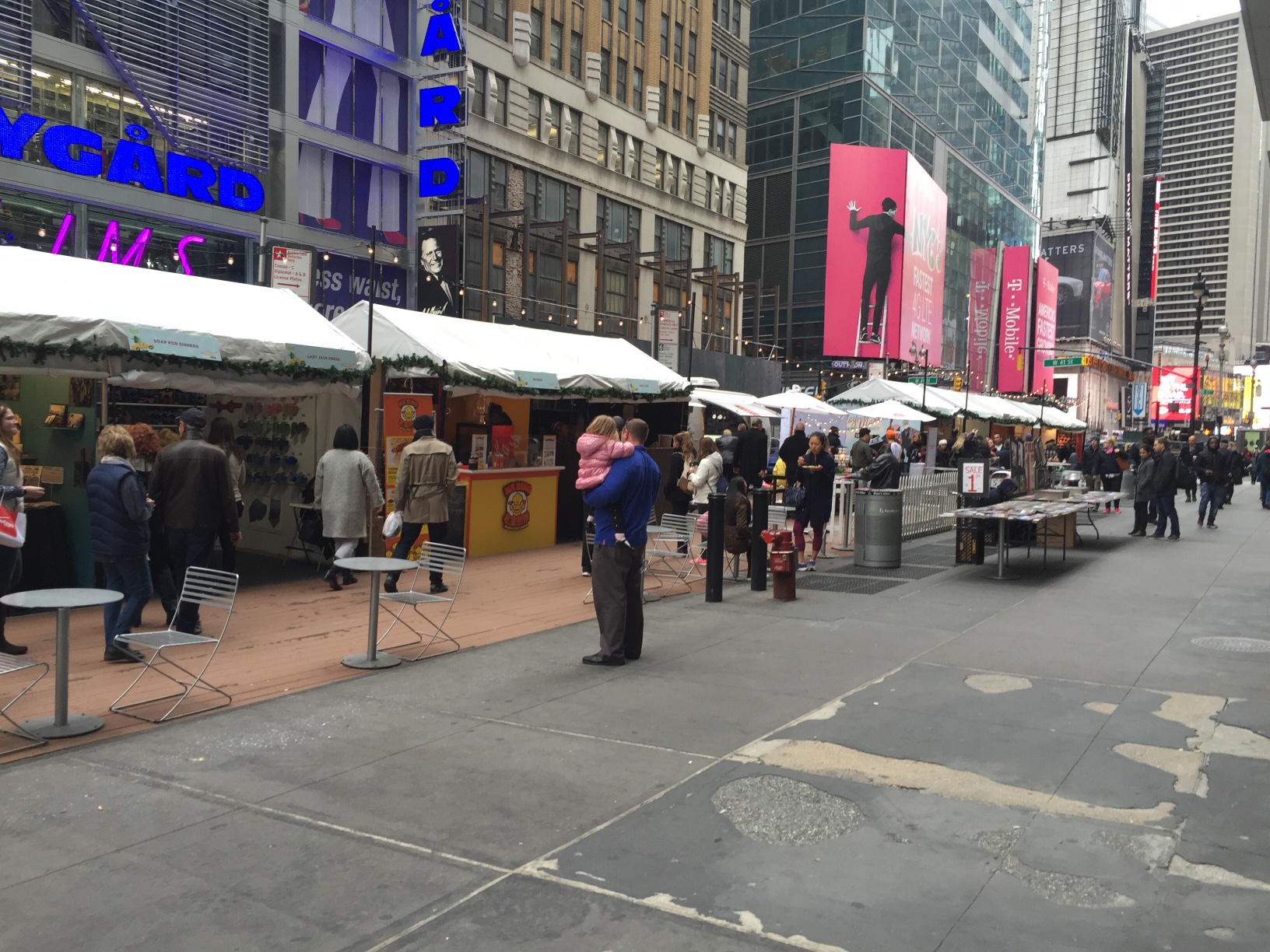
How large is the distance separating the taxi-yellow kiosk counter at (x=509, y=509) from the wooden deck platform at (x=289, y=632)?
3.03 ft

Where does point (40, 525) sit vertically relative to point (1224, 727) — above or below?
above

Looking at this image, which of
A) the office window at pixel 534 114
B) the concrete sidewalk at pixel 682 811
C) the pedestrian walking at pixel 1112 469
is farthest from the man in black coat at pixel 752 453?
the office window at pixel 534 114

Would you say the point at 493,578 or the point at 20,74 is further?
the point at 20,74

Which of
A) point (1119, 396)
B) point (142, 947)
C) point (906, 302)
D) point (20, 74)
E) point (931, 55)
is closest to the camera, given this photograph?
point (142, 947)

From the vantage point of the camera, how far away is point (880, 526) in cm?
1352

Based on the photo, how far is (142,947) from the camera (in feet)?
11.4

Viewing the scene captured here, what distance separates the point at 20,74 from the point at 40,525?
44.8 feet

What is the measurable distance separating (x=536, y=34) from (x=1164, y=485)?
95.4ft

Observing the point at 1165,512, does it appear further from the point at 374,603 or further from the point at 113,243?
the point at 113,243

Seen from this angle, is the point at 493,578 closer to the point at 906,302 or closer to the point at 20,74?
the point at 20,74

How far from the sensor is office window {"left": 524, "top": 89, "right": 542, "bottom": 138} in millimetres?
37156

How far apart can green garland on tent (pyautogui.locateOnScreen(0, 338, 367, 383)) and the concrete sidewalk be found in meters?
4.33

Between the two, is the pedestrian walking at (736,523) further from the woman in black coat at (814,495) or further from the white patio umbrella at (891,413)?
the white patio umbrella at (891,413)

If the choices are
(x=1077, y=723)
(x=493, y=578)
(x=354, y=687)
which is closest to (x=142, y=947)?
(x=354, y=687)
